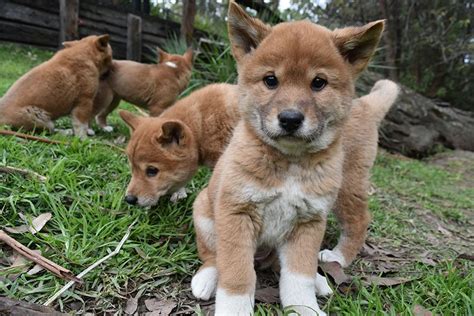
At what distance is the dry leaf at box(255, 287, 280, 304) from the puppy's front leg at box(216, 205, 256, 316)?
0.27 meters

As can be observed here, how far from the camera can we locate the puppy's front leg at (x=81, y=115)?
5.35 meters

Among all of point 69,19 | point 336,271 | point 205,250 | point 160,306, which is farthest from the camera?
point 69,19

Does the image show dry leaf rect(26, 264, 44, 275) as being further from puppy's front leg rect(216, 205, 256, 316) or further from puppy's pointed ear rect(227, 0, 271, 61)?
puppy's pointed ear rect(227, 0, 271, 61)

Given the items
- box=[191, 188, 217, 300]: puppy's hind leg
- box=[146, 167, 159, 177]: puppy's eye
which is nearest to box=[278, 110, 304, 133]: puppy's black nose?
box=[191, 188, 217, 300]: puppy's hind leg

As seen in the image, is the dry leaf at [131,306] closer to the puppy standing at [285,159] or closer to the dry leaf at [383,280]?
the puppy standing at [285,159]

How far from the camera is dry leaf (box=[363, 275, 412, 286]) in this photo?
9.41 ft

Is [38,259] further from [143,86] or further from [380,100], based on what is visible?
[143,86]

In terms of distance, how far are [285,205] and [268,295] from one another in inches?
25.4

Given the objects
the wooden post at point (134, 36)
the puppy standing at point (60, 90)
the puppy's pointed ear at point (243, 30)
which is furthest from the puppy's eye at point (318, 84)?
the wooden post at point (134, 36)

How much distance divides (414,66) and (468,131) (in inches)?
187

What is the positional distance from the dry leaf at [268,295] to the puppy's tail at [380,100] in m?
1.72

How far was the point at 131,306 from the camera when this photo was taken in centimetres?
248

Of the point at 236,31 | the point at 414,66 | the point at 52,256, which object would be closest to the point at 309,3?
the point at 414,66

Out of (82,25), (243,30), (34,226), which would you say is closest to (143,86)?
(34,226)
